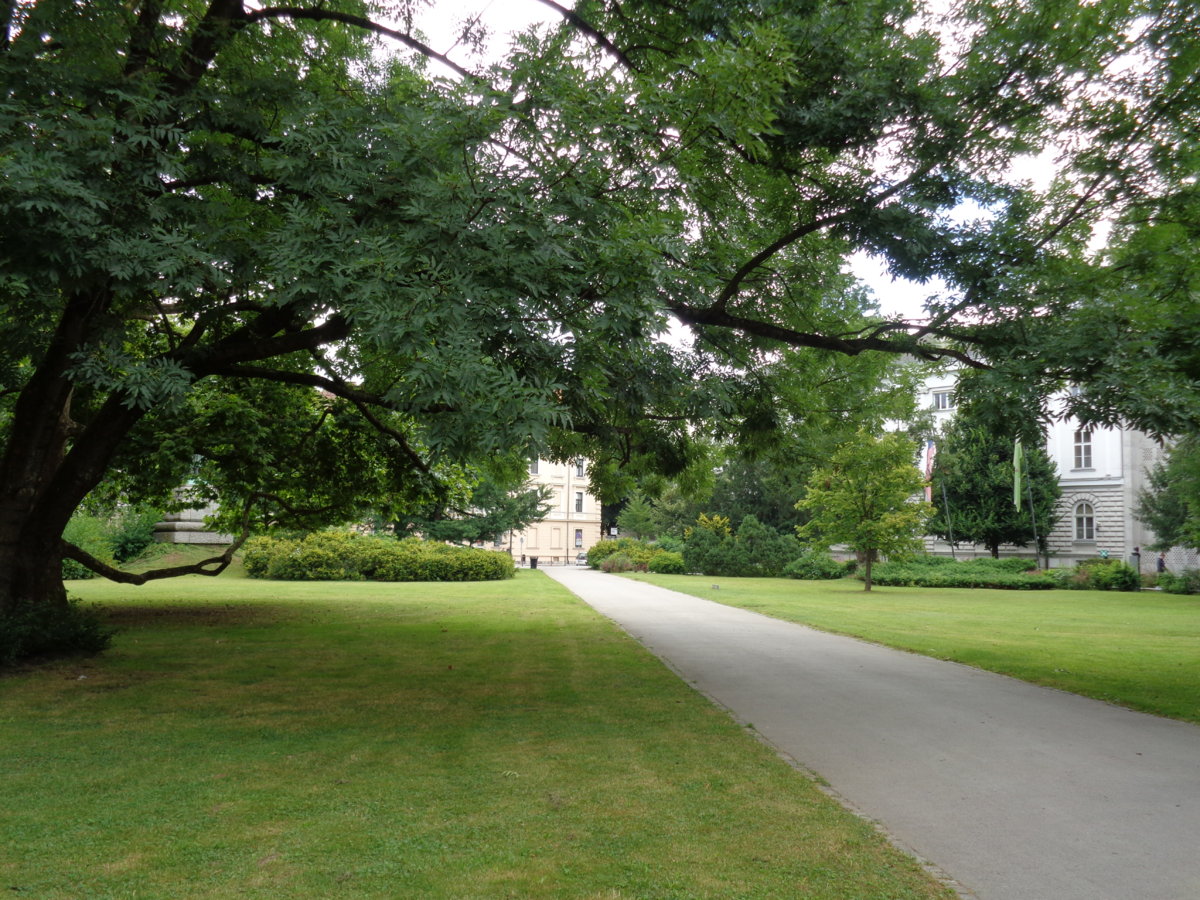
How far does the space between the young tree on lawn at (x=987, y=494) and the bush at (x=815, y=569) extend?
828 cm

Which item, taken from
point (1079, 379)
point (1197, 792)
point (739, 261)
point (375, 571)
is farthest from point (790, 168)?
point (375, 571)

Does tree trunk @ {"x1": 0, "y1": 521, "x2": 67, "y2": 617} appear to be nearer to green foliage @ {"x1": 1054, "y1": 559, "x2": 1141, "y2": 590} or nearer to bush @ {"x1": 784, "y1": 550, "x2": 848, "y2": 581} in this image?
bush @ {"x1": 784, "y1": 550, "x2": 848, "y2": 581}

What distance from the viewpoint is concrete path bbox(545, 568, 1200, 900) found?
4293 mm

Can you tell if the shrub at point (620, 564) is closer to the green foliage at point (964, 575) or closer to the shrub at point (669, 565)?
the shrub at point (669, 565)

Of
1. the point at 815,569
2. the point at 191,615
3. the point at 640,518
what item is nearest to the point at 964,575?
the point at 815,569

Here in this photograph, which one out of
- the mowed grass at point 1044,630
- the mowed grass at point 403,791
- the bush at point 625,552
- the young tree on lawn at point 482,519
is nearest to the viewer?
the mowed grass at point 403,791

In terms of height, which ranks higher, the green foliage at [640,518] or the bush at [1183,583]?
the green foliage at [640,518]

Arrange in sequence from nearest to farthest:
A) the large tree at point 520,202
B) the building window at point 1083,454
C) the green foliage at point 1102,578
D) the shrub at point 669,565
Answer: the large tree at point 520,202
the green foliage at point 1102,578
the shrub at point 669,565
the building window at point 1083,454

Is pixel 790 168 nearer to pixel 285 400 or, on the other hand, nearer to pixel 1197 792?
pixel 1197 792

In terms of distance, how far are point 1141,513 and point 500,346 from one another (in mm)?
45206

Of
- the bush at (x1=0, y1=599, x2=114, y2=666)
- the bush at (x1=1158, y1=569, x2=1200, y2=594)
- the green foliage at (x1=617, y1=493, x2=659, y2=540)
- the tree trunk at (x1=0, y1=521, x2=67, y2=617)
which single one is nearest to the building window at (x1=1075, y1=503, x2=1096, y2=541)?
the bush at (x1=1158, y1=569, x2=1200, y2=594)

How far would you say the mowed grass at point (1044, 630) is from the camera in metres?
10.7

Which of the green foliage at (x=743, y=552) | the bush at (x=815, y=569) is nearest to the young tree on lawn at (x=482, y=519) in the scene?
the green foliage at (x=743, y=552)

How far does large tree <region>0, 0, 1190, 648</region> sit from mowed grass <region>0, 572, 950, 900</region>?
2249 mm
